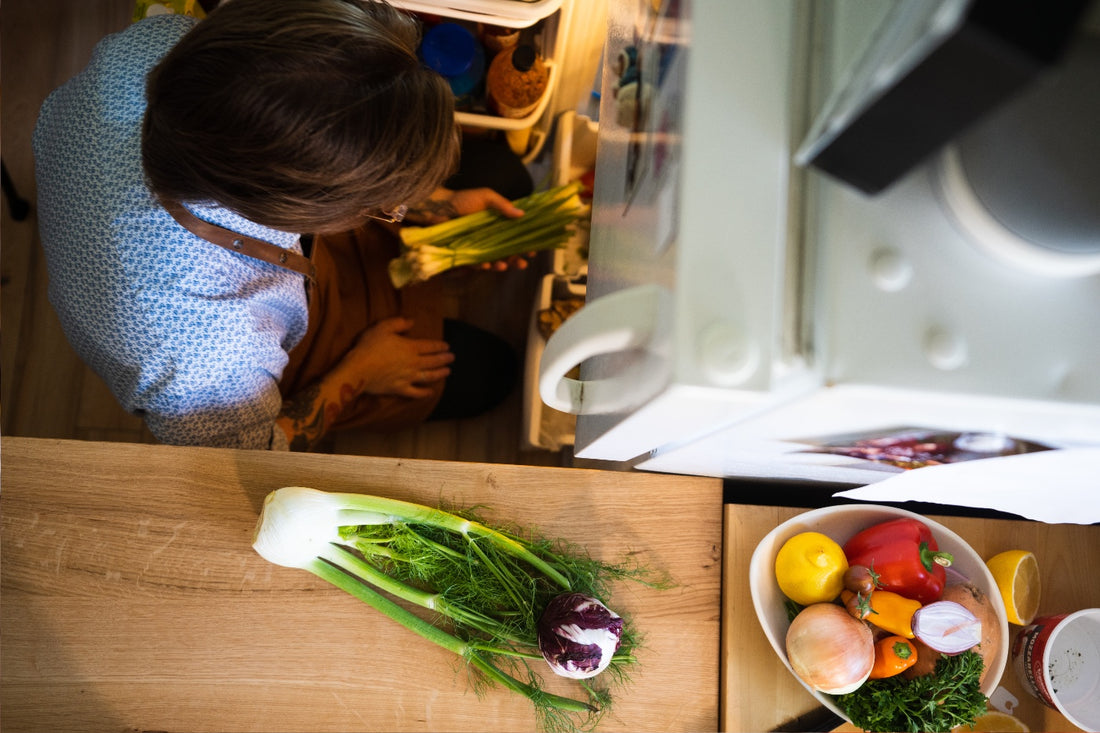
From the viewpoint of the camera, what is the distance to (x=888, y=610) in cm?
71

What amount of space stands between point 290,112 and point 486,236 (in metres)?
0.62

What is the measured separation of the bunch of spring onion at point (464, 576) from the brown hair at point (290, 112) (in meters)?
0.32

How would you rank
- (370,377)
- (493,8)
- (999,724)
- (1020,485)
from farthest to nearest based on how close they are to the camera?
(370,377) → (493,8) → (999,724) → (1020,485)

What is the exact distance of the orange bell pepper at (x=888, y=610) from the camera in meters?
0.70

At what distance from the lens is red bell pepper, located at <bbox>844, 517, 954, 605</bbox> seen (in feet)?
2.38

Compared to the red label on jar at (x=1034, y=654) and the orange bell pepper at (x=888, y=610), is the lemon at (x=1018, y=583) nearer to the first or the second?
the red label on jar at (x=1034, y=654)

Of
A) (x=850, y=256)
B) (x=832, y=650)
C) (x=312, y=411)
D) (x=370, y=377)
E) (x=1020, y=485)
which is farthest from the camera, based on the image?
(x=370, y=377)

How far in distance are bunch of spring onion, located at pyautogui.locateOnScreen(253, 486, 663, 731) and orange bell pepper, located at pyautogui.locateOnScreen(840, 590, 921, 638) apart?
0.23 meters

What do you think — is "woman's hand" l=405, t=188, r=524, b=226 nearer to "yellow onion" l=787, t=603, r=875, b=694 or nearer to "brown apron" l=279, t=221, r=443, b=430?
"brown apron" l=279, t=221, r=443, b=430

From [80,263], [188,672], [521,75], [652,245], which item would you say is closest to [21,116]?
[80,263]

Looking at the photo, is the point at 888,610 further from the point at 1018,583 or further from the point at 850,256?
the point at 850,256

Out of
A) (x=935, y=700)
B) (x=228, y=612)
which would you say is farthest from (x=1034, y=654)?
(x=228, y=612)

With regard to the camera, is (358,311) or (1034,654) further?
(358,311)

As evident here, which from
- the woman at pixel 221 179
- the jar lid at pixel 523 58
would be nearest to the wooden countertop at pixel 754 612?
the woman at pixel 221 179
